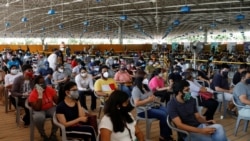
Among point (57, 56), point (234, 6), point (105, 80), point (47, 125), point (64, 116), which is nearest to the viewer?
point (64, 116)

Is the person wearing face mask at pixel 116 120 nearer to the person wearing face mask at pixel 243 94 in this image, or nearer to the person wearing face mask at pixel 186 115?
the person wearing face mask at pixel 186 115

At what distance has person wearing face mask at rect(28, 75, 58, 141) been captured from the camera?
457 cm

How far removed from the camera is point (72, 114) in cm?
377

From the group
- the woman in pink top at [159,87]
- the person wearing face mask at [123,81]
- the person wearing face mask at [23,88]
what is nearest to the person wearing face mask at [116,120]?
the person wearing face mask at [23,88]

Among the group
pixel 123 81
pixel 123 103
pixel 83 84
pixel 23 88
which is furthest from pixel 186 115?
pixel 123 81

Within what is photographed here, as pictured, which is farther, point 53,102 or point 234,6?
point 234,6

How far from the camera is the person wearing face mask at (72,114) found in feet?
12.0

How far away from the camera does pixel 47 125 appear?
5.80 m

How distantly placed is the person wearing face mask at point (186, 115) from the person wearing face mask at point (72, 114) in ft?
3.16

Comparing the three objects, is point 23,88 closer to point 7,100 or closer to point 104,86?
point 7,100

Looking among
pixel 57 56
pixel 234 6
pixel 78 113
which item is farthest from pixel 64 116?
pixel 234 6

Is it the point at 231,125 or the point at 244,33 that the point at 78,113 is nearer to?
the point at 231,125

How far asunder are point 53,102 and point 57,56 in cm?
440

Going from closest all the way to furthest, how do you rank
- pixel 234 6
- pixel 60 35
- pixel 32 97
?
pixel 32 97 < pixel 234 6 < pixel 60 35
